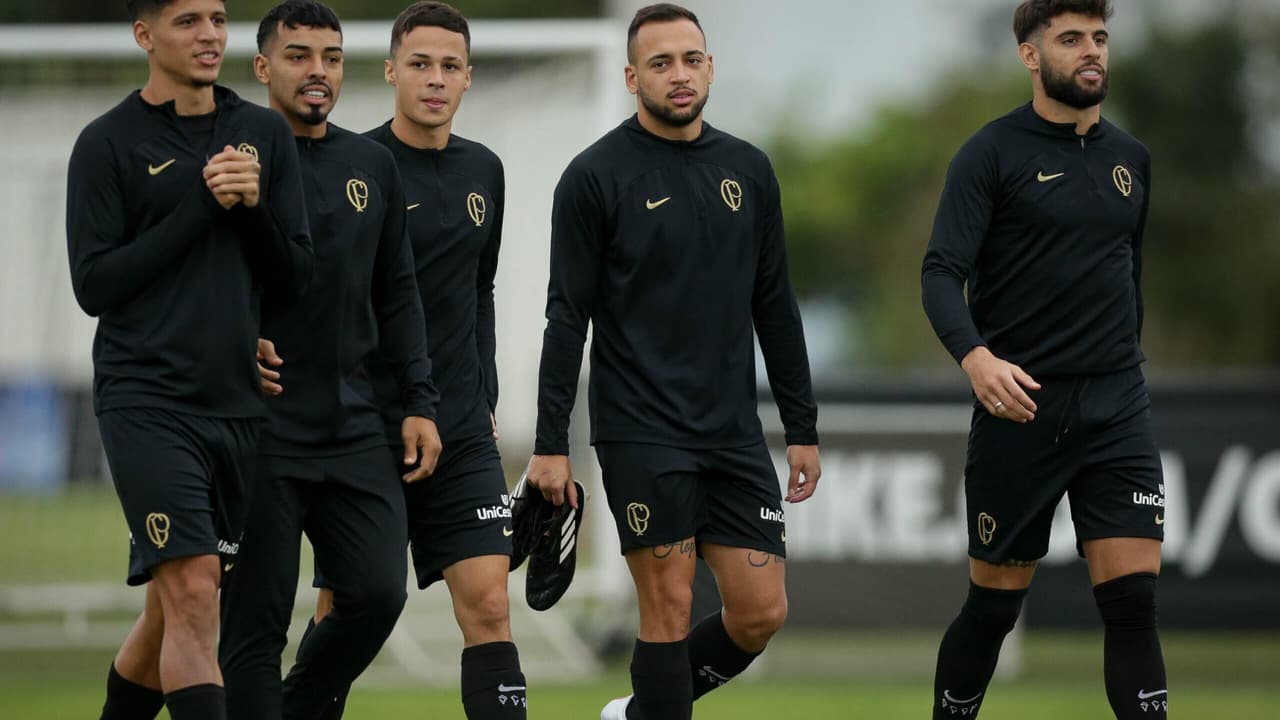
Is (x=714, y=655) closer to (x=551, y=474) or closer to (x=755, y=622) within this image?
(x=755, y=622)

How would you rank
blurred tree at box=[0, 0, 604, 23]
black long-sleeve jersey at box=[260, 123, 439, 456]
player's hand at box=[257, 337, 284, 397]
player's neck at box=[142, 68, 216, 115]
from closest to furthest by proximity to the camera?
1. player's neck at box=[142, 68, 216, 115]
2. player's hand at box=[257, 337, 284, 397]
3. black long-sleeve jersey at box=[260, 123, 439, 456]
4. blurred tree at box=[0, 0, 604, 23]

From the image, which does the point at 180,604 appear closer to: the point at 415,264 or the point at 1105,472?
the point at 415,264

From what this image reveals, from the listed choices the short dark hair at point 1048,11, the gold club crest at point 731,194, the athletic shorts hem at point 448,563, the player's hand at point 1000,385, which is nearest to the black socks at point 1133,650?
the player's hand at point 1000,385

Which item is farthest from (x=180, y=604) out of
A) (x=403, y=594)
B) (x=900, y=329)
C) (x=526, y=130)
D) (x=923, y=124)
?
(x=923, y=124)

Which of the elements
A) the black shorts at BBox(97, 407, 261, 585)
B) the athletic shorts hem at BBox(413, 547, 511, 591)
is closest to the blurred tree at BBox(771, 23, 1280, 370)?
the athletic shorts hem at BBox(413, 547, 511, 591)

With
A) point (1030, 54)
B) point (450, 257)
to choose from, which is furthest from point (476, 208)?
point (1030, 54)

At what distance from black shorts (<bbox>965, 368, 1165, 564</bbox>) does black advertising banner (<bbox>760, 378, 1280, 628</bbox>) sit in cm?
462

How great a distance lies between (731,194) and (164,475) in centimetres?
228

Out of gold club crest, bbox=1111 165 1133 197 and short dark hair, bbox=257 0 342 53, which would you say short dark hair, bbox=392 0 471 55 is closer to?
short dark hair, bbox=257 0 342 53

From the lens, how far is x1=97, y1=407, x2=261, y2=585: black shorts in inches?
222

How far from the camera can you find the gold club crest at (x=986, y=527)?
695cm

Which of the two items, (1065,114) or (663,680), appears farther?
(1065,114)

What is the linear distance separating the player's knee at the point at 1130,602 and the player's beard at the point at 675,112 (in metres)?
2.19

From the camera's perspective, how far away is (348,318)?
21.3ft
